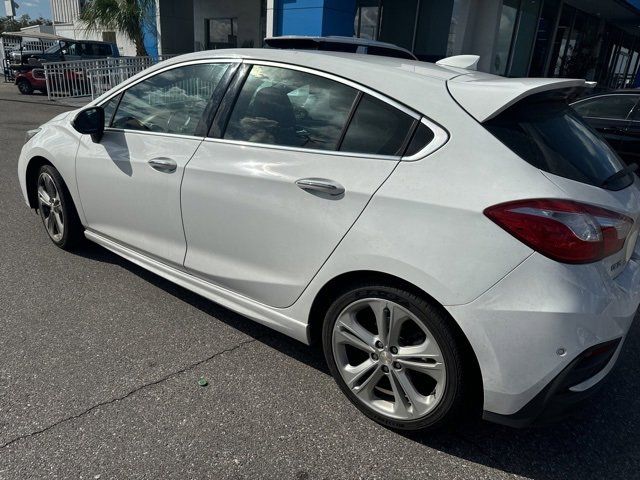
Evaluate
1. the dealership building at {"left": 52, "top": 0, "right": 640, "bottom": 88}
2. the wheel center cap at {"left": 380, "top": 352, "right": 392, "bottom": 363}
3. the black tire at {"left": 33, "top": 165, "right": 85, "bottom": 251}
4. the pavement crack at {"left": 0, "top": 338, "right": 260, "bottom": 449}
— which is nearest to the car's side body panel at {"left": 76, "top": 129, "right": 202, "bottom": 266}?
the black tire at {"left": 33, "top": 165, "right": 85, "bottom": 251}

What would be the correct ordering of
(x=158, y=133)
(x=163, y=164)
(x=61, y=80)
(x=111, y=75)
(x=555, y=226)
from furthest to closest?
(x=61, y=80) → (x=111, y=75) → (x=158, y=133) → (x=163, y=164) → (x=555, y=226)

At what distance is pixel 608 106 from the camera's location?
6.82 m

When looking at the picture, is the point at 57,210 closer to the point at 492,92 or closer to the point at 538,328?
the point at 492,92

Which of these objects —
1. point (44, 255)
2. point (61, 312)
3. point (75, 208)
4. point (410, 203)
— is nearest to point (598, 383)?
point (410, 203)

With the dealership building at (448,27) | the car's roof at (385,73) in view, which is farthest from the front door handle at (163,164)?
the dealership building at (448,27)

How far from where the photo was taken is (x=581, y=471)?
6.97ft

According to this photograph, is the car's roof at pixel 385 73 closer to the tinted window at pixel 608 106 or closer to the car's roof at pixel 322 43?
the car's roof at pixel 322 43

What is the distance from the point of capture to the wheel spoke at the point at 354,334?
226 cm

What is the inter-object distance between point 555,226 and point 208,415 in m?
1.77

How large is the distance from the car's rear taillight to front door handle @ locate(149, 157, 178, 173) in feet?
6.05

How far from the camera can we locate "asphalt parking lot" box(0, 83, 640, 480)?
2082 millimetres

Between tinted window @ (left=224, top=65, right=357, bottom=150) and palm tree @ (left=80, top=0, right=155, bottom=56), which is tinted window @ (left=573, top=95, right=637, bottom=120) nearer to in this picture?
tinted window @ (left=224, top=65, right=357, bottom=150)

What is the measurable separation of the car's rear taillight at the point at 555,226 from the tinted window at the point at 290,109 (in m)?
0.89

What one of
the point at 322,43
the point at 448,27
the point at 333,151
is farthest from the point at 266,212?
the point at 448,27
